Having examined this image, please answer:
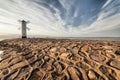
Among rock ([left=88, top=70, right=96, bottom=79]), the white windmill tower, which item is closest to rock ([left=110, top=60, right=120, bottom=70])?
rock ([left=88, top=70, right=96, bottom=79])

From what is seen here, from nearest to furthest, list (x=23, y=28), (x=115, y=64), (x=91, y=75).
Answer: (x=91, y=75) → (x=115, y=64) → (x=23, y=28)

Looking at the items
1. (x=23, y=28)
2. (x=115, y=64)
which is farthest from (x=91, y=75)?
(x=23, y=28)

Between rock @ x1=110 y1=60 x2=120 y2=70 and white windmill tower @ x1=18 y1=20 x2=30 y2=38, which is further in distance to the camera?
white windmill tower @ x1=18 y1=20 x2=30 y2=38

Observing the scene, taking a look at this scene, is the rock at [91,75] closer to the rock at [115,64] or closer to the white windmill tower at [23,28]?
the rock at [115,64]

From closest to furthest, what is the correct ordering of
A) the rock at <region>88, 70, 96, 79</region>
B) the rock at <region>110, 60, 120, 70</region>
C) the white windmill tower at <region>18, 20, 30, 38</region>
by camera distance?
the rock at <region>88, 70, 96, 79</region>, the rock at <region>110, 60, 120, 70</region>, the white windmill tower at <region>18, 20, 30, 38</region>

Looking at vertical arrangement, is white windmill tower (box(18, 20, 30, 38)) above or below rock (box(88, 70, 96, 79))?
above

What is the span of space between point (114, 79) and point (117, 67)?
0.90 m

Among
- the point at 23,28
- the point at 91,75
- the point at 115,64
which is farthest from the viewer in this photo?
the point at 23,28

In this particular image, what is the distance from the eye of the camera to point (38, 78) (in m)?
4.02

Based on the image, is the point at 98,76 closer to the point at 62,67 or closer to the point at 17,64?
the point at 62,67

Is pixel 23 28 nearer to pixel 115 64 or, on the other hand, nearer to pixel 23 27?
pixel 23 27

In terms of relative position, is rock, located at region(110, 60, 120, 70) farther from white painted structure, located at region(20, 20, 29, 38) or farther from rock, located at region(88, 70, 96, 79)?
white painted structure, located at region(20, 20, 29, 38)

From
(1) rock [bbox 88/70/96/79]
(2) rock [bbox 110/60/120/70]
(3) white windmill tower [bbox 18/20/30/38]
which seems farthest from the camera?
(3) white windmill tower [bbox 18/20/30/38]

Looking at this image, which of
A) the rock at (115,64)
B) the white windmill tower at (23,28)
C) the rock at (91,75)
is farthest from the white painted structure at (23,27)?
the rock at (91,75)
